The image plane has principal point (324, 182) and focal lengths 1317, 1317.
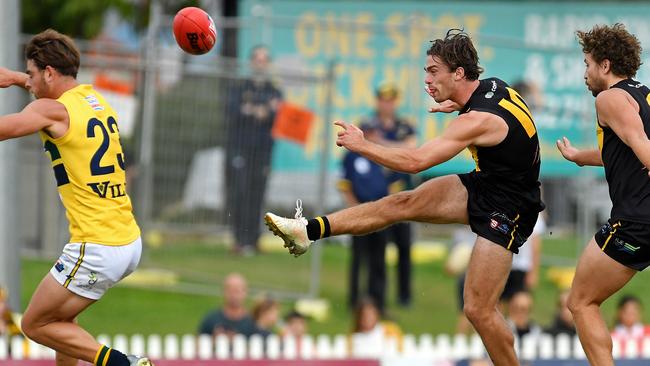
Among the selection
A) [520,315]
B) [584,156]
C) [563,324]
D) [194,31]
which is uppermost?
[194,31]

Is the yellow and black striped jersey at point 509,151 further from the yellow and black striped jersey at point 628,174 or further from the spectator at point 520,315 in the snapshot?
the spectator at point 520,315

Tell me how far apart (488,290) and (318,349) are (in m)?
4.05

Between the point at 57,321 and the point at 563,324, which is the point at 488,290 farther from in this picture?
the point at 563,324

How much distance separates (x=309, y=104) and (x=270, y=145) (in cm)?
66

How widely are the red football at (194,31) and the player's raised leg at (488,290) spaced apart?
231cm

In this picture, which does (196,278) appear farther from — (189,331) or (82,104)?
(82,104)

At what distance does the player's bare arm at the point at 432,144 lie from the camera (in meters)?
8.04

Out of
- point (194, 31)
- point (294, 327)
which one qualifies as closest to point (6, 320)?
point (294, 327)

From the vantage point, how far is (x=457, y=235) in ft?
52.9

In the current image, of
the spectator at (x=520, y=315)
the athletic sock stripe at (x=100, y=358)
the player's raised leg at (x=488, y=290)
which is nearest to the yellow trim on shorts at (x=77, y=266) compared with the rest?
the athletic sock stripe at (x=100, y=358)

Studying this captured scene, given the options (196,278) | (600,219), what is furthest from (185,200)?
(600,219)

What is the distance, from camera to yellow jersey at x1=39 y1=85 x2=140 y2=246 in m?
8.23

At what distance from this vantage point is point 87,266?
8281mm

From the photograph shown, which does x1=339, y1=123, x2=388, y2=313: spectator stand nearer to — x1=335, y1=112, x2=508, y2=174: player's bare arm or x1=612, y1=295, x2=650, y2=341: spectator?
x1=612, y1=295, x2=650, y2=341: spectator
